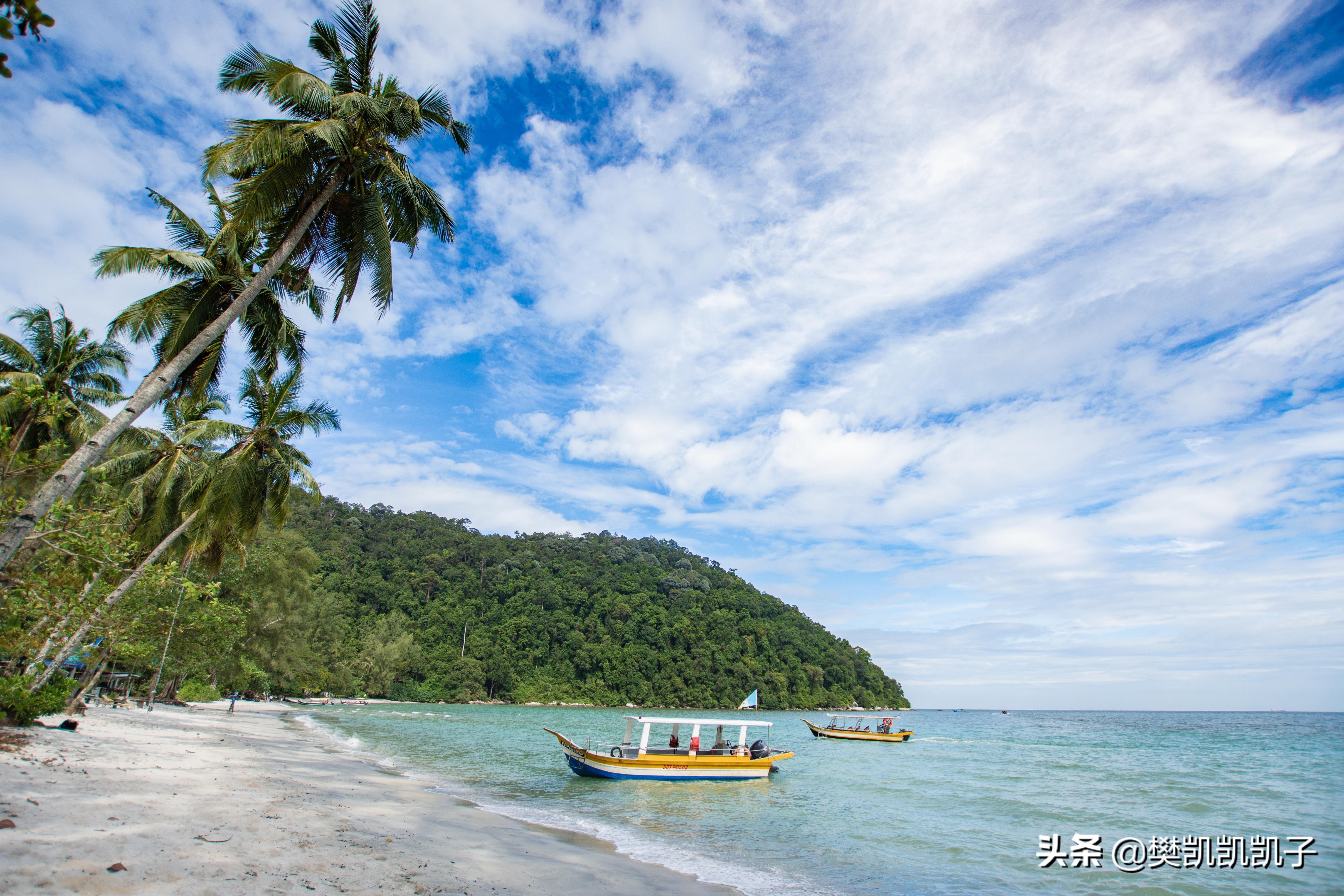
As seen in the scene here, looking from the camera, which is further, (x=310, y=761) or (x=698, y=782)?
(x=698, y=782)

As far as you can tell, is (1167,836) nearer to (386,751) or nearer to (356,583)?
(386,751)

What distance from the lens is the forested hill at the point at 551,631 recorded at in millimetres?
89062

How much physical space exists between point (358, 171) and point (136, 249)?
12.7 ft

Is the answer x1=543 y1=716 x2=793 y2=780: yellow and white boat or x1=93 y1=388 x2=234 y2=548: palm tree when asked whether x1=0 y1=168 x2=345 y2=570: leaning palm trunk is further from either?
x1=543 y1=716 x2=793 y2=780: yellow and white boat

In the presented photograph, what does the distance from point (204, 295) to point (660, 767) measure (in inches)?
731

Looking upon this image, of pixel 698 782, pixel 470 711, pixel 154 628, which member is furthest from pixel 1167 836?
pixel 470 711

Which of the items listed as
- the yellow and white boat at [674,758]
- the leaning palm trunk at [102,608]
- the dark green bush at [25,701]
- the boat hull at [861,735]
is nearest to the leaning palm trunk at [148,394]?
the leaning palm trunk at [102,608]

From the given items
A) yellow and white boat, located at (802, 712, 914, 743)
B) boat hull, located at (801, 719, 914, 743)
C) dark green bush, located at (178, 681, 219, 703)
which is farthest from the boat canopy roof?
dark green bush, located at (178, 681, 219, 703)

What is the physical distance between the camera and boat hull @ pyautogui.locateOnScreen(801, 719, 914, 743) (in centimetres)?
4866

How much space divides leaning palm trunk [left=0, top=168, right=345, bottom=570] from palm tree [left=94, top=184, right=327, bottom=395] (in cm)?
28

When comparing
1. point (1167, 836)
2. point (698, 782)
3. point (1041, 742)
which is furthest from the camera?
point (1041, 742)

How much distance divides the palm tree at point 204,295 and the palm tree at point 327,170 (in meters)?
0.30

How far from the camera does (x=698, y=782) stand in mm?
21984

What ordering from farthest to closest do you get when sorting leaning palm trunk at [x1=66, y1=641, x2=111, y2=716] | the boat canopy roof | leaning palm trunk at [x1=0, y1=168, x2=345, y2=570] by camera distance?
the boat canopy roof < leaning palm trunk at [x1=66, y1=641, x2=111, y2=716] < leaning palm trunk at [x1=0, y1=168, x2=345, y2=570]
